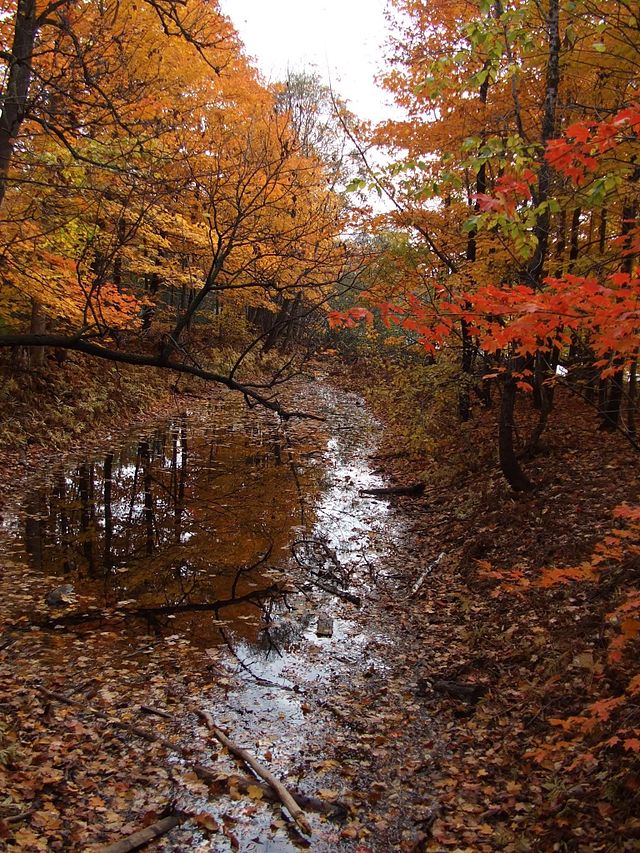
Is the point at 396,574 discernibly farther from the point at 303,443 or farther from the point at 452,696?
the point at 303,443

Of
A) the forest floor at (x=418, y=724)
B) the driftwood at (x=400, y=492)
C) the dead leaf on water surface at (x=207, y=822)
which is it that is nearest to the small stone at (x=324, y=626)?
the forest floor at (x=418, y=724)

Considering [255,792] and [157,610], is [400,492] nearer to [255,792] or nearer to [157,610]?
[157,610]

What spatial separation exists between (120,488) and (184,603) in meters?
5.18

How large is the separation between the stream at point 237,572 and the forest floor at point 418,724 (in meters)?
0.09

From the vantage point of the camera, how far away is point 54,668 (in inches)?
223

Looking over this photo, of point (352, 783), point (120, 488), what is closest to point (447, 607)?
point (352, 783)

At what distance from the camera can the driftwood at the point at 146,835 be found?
3687 millimetres

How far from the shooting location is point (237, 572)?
27.1 ft

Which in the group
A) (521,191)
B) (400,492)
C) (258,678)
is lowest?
Answer: (258,678)

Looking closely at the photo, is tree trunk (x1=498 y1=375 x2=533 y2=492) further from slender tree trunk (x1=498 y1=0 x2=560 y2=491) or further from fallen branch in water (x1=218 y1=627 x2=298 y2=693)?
fallen branch in water (x1=218 y1=627 x2=298 y2=693)

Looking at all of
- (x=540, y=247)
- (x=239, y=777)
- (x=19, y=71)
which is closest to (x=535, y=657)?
(x=239, y=777)

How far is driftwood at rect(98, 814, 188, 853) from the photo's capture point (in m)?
3.69

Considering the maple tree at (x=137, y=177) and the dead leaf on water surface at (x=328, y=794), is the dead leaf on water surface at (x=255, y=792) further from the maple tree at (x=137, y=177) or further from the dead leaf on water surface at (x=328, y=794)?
the maple tree at (x=137, y=177)

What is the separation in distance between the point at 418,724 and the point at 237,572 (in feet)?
12.4
